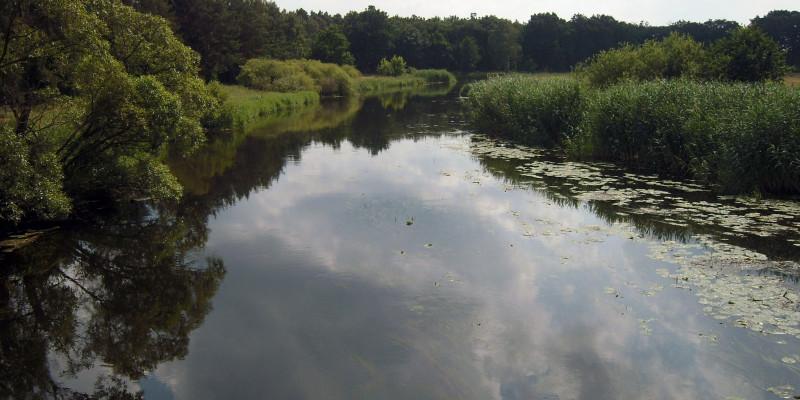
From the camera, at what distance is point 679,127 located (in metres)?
19.7

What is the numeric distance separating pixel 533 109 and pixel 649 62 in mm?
7820

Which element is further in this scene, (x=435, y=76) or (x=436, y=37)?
(x=436, y=37)

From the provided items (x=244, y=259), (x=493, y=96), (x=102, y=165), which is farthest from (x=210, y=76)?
(x=244, y=259)

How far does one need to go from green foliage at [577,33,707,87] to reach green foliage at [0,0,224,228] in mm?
21810

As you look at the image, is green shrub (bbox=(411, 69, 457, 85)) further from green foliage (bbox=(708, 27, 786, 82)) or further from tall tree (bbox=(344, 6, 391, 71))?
green foliage (bbox=(708, 27, 786, 82))

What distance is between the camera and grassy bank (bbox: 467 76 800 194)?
16219 mm

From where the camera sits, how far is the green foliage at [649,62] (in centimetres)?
2994

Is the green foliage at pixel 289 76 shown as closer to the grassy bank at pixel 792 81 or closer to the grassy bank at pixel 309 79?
the grassy bank at pixel 309 79

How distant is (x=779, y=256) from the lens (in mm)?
11859

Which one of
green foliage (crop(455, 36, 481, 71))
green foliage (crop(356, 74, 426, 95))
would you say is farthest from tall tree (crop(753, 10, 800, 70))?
green foliage (crop(455, 36, 481, 71))

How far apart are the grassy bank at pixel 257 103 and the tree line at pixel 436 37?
8.79 m

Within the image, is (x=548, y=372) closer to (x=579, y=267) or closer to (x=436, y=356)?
(x=436, y=356)

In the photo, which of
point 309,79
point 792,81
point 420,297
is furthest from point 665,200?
point 309,79

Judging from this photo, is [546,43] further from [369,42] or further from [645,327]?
[645,327]
